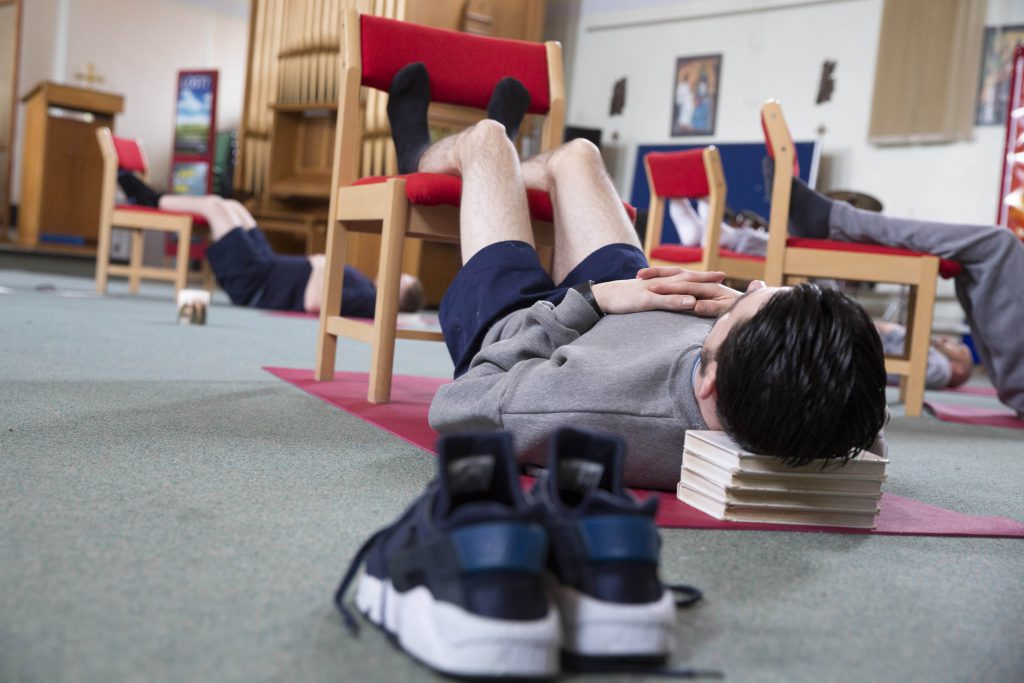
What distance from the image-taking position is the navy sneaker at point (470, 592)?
62 centimetres

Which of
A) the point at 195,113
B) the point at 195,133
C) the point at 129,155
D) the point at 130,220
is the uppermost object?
the point at 195,113

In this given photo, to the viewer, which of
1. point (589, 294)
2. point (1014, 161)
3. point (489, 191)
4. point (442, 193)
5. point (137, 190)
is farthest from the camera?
point (1014, 161)

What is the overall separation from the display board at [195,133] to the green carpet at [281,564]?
7871mm

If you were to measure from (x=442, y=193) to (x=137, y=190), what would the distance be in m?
3.81

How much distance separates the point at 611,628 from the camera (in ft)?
2.18

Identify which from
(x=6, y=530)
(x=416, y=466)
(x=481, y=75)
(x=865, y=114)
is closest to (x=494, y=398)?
(x=416, y=466)

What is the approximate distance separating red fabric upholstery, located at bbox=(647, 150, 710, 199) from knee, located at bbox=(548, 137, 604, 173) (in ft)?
5.45

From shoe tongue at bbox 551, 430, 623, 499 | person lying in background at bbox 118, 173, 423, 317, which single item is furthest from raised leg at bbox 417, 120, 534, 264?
person lying in background at bbox 118, 173, 423, 317

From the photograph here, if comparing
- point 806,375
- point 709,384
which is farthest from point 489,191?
point 806,375

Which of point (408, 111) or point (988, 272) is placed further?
point (988, 272)

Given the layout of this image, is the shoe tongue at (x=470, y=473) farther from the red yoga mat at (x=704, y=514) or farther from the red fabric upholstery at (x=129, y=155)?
the red fabric upholstery at (x=129, y=155)

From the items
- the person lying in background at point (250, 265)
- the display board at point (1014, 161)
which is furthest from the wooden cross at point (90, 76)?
the display board at point (1014, 161)

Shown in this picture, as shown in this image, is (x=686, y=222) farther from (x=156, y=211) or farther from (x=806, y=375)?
(x=806, y=375)

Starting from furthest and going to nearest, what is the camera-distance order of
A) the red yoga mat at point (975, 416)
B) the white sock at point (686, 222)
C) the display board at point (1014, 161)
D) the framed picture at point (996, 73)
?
the framed picture at point (996, 73), the display board at point (1014, 161), the white sock at point (686, 222), the red yoga mat at point (975, 416)
